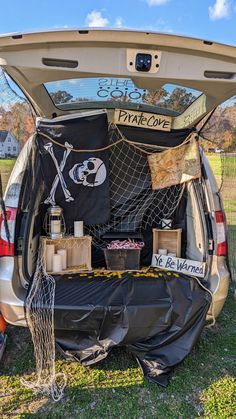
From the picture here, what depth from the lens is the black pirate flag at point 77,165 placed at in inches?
107

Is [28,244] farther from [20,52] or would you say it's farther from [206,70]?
[206,70]

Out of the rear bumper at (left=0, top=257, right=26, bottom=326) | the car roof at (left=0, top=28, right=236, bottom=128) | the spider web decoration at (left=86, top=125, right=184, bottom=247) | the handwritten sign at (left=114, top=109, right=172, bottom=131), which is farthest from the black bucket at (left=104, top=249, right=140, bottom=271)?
the car roof at (left=0, top=28, right=236, bottom=128)

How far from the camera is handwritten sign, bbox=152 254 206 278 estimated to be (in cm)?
257

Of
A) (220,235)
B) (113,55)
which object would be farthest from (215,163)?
(113,55)

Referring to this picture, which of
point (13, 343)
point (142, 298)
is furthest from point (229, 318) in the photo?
point (13, 343)

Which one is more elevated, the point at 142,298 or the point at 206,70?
the point at 206,70

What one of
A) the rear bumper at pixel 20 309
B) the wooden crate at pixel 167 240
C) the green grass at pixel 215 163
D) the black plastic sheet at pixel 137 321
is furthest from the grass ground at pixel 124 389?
the green grass at pixel 215 163

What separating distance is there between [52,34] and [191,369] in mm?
2268

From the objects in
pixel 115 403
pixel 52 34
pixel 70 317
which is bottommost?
pixel 115 403

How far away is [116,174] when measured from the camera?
10.6 feet

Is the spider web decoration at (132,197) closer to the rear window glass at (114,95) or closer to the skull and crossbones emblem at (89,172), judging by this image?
the skull and crossbones emblem at (89,172)

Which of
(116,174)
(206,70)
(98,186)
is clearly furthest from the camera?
(116,174)

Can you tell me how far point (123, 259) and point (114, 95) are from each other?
134 centimetres

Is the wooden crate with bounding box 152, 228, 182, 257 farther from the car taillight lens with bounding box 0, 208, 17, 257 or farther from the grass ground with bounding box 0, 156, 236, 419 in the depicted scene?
the car taillight lens with bounding box 0, 208, 17, 257
